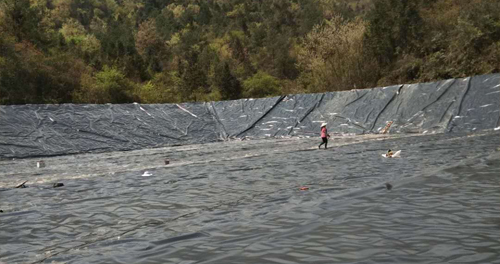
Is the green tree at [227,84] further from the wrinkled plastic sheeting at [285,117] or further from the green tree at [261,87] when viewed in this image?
the wrinkled plastic sheeting at [285,117]

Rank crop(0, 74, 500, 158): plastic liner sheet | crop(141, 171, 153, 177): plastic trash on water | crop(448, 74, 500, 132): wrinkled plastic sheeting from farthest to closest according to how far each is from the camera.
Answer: crop(0, 74, 500, 158): plastic liner sheet → crop(448, 74, 500, 132): wrinkled plastic sheeting → crop(141, 171, 153, 177): plastic trash on water

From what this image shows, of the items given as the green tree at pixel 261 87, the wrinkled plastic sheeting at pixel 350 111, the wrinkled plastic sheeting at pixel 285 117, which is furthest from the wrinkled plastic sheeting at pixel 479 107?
the green tree at pixel 261 87

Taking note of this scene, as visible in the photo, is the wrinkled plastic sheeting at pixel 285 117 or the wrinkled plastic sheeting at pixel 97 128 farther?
the wrinkled plastic sheeting at pixel 285 117

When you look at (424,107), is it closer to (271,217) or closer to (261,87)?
(271,217)

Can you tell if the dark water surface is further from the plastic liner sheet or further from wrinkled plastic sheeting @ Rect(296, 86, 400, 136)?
wrinkled plastic sheeting @ Rect(296, 86, 400, 136)

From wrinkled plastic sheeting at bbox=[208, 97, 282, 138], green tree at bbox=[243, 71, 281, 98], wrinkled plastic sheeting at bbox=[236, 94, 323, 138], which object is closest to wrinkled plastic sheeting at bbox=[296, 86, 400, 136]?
wrinkled plastic sheeting at bbox=[236, 94, 323, 138]

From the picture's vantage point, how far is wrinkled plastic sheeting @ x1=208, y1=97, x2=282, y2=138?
25719 millimetres

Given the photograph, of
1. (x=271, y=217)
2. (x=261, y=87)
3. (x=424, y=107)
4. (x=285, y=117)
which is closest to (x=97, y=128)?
(x=285, y=117)

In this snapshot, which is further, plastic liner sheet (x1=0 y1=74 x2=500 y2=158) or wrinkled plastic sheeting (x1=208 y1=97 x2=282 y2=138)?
wrinkled plastic sheeting (x1=208 y1=97 x2=282 y2=138)

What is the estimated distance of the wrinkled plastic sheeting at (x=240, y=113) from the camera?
84.4 ft

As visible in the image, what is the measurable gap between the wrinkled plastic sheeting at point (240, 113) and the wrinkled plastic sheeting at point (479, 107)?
368 inches

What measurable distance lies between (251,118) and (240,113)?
2.81ft

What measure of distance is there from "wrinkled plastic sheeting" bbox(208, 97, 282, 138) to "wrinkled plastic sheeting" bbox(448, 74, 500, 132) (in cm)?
936

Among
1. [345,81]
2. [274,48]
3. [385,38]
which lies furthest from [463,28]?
[274,48]
